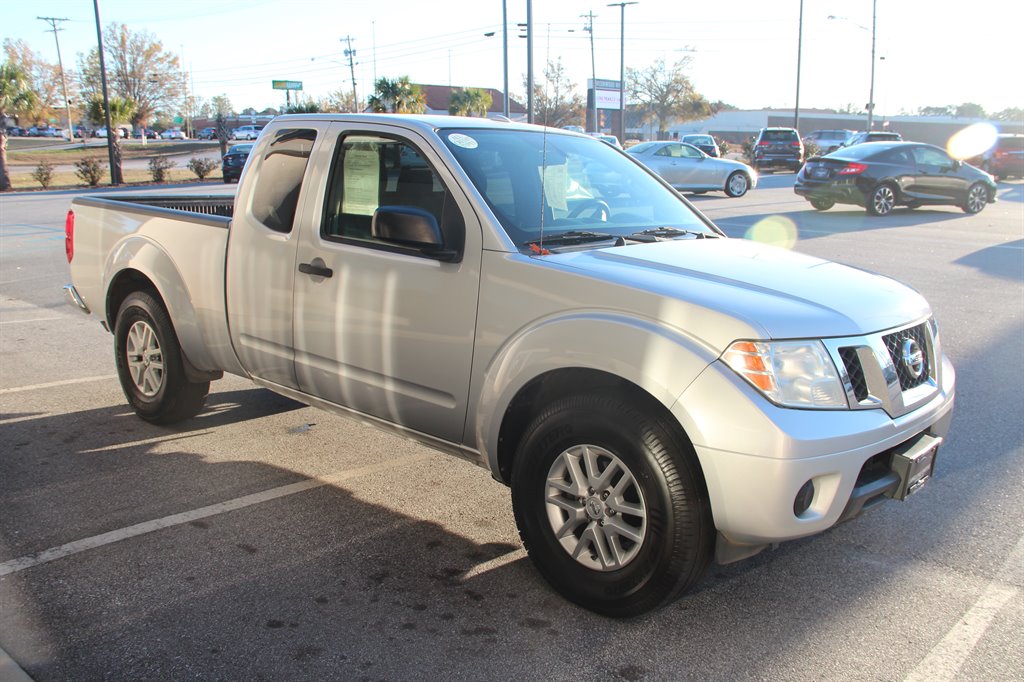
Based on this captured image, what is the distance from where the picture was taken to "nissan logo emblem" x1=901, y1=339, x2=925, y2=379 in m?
3.33

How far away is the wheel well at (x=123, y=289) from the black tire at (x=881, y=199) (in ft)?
55.6

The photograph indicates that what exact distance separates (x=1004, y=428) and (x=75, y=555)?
5.30 metres

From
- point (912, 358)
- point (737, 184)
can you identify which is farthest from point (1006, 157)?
point (912, 358)

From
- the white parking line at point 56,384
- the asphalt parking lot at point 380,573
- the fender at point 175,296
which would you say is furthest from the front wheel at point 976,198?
the fender at point 175,296

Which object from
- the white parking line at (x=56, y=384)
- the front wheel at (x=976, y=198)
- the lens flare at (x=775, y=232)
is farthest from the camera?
the front wheel at (x=976, y=198)

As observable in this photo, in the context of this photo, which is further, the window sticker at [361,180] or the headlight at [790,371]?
the window sticker at [361,180]

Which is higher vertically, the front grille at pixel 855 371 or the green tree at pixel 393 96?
the green tree at pixel 393 96

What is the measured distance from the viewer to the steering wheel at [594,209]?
13.5 feet

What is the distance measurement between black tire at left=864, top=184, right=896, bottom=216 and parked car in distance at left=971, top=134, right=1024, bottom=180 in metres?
19.6

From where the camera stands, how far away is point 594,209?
422 centimetres

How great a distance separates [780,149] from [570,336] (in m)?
38.6

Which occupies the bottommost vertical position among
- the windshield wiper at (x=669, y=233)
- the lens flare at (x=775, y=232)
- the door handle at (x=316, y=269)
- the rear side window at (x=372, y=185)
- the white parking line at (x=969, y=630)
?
the white parking line at (x=969, y=630)

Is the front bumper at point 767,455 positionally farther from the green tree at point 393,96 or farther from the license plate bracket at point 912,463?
the green tree at point 393,96

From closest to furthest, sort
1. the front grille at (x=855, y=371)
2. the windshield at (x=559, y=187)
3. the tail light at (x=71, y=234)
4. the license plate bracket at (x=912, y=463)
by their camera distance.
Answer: the front grille at (x=855, y=371) < the license plate bracket at (x=912, y=463) < the windshield at (x=559, y=187) < the tail light at (x=71, y=234)
